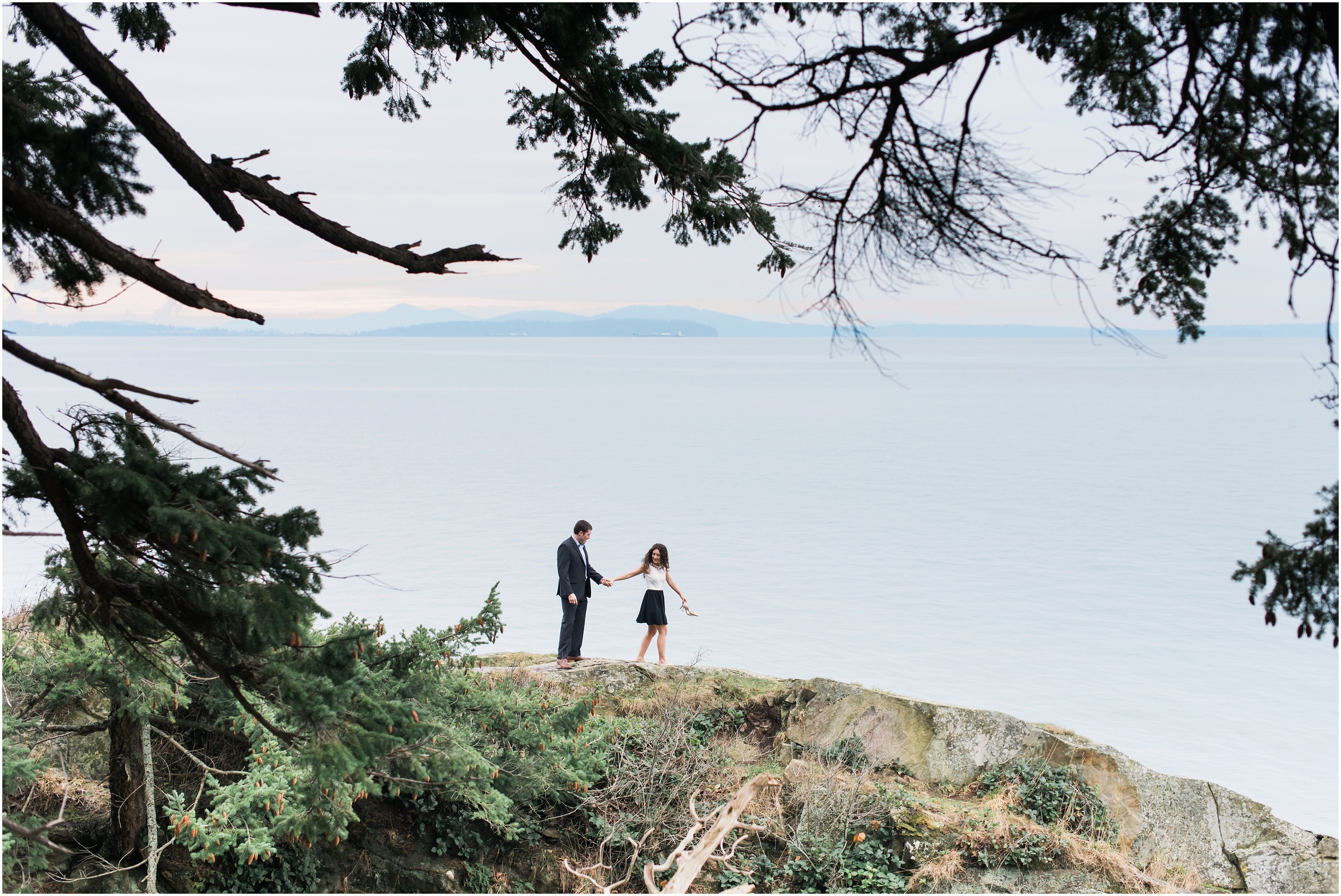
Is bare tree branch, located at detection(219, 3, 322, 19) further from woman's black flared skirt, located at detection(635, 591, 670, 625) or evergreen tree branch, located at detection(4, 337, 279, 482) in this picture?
woman's black flared skirt, located at detection(635, 591, 670, 625)

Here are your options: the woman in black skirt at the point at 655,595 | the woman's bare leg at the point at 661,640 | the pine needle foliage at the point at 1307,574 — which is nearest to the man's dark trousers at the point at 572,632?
the woman in black skirt at the point at 655,595

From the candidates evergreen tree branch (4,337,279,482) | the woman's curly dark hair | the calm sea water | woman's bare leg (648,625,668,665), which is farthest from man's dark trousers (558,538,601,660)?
evergreen tree branch (4,337,279,482)

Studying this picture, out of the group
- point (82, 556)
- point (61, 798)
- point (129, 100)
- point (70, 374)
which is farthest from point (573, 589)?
point (129, 100)

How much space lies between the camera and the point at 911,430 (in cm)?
5703

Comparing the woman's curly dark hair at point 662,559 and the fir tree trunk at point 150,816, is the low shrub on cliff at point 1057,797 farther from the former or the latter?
the fir tree trunk at point 150,816

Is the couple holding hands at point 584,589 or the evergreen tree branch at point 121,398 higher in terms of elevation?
the evergreen tree branch at point 121,398

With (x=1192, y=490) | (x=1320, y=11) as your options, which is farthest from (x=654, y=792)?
(x=1192, y=490)

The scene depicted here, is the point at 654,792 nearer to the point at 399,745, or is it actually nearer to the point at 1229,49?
the point at 399,745

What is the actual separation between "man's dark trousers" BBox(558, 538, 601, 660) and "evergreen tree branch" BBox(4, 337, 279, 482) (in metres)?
5.87

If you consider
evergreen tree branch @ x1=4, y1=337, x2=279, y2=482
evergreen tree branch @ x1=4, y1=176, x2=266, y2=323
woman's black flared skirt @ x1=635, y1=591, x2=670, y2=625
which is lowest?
woman's black flared skirt @ x1=635, y1=591, x2=670, y2=625

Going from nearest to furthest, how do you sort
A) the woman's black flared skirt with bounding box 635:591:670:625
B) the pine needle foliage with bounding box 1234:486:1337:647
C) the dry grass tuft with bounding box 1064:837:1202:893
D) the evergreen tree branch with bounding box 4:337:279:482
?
the pine needle foliage with bounding box 1234:486:1337:647, the evergreen tree branch with bounding box 4:337:279:482, the dry grass tuft with bounding box 1064:837:1202:893, the woman's black flared skirt with bounding box 635:591:670:625

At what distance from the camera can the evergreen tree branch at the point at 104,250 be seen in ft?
15.0

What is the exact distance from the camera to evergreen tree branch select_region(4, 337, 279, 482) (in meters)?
4.66

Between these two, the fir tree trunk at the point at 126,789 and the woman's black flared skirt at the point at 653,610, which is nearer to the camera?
the fir tree trunk at the point at 126,789
